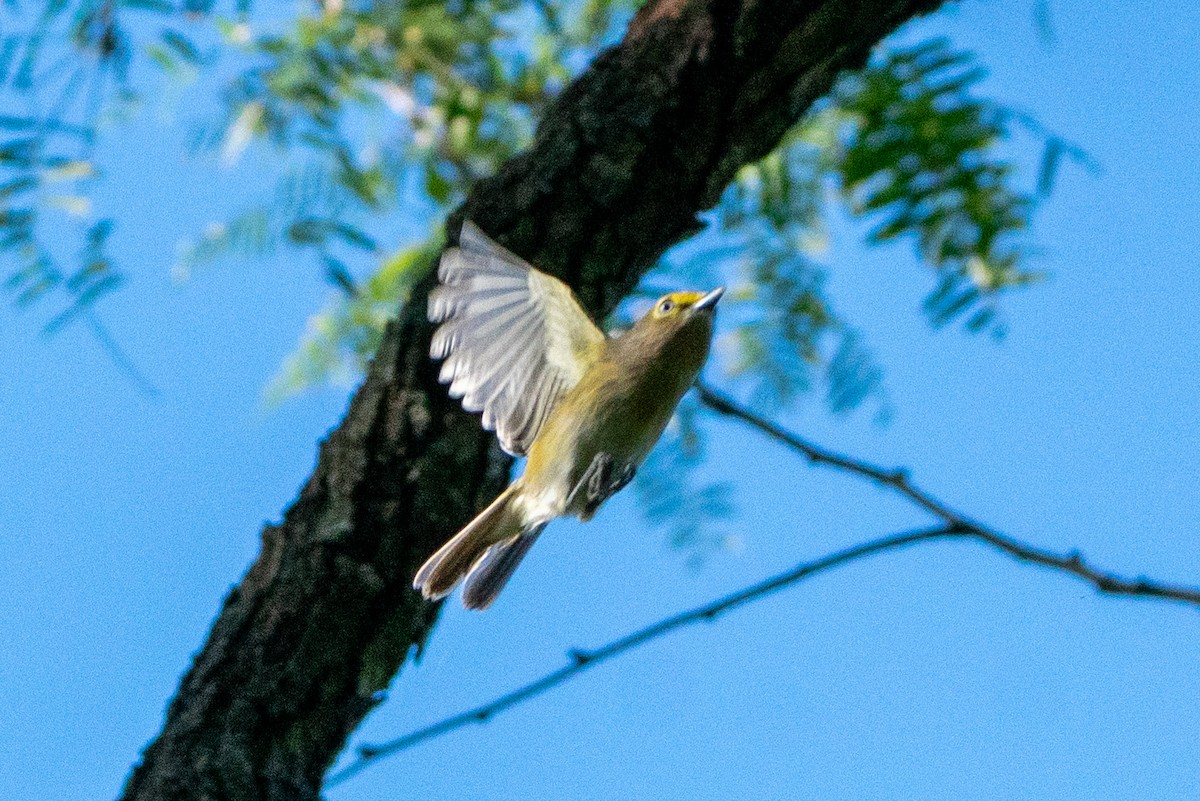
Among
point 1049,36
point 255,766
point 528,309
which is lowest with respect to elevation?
point 255,766

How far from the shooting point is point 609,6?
370cm

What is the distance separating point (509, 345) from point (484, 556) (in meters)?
0.40

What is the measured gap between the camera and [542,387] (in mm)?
2422

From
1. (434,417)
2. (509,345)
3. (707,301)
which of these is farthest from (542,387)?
(707,301)

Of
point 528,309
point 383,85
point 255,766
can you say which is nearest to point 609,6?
point 383,85

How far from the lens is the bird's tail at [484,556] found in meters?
2.29

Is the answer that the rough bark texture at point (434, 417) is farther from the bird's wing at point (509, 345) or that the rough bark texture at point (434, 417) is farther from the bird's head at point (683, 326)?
the bird's head at point (683, 326)

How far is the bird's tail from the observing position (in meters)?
2.29

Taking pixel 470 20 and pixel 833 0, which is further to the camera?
pixel 470 20

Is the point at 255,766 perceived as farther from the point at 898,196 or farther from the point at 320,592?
the point at 898,196

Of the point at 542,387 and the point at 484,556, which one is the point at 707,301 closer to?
the point at 542,387

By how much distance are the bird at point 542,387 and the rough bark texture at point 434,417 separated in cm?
17

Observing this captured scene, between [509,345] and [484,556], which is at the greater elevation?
[509,345]

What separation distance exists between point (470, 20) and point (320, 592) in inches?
80.6
